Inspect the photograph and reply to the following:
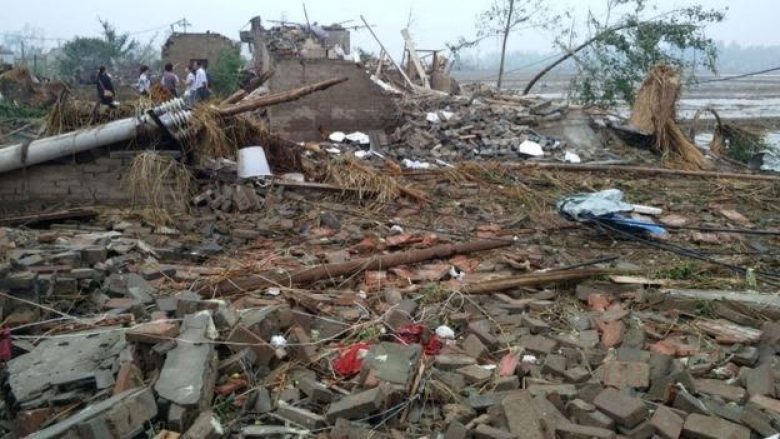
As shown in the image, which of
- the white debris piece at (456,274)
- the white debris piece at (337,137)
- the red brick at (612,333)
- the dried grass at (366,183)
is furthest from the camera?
the white debris piece at (337,137)

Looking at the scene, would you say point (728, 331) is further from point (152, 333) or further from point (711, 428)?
point (152, 333)

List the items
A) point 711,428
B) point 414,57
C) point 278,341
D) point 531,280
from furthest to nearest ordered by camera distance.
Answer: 1. point 414,57
2. point 531,280
3. point 278,341
4. point 711,428

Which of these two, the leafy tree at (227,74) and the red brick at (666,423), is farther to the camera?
the leafy tree at (227,74)

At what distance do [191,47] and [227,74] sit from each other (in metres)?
6.17

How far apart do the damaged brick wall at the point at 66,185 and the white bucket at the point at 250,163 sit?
61.7 inches

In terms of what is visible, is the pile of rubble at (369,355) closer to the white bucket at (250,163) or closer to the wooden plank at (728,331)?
the wooden plank at (728,331)

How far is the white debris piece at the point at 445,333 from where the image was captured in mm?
4761

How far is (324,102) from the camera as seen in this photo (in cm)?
1395

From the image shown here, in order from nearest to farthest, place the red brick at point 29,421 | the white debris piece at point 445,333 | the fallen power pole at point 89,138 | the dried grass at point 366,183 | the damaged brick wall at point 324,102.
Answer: the red brick at point 29,421, the white debris piece at point 445,333, the fallen power pole at point 89,138, the dried grass at point 366,183, the damaged brick wall at point 324,102

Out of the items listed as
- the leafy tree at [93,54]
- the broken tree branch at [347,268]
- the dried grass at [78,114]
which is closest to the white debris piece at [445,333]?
the broken tree branch at [347,268]

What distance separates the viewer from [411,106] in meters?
15.3

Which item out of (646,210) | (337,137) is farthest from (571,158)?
(337,137)

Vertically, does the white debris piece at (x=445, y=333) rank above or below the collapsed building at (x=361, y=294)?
below

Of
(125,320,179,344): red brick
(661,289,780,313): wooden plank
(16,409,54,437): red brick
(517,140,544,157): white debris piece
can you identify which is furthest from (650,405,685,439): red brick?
(517,140,544,157): white debris piece
